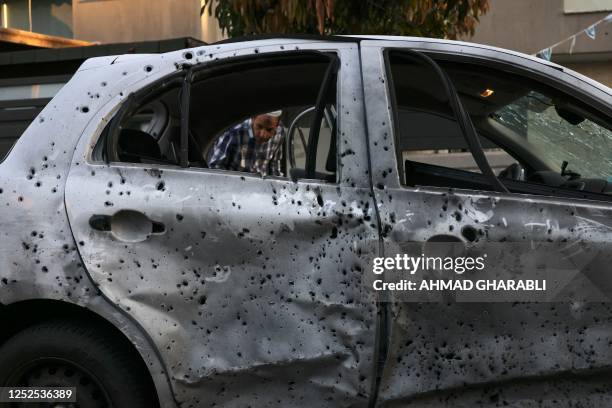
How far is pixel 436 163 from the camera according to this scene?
9.94 ft

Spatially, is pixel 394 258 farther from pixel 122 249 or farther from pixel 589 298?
pixel 122 249

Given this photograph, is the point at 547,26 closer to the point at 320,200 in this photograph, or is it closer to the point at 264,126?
the point at 264,126

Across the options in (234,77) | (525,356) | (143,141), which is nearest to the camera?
(525,356)

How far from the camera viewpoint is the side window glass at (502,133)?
2654 millimetres

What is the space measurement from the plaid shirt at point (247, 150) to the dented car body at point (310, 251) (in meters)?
0.92

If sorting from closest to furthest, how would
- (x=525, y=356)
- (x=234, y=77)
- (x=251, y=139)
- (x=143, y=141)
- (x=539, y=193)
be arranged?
1. (x=525, y=356)
2. (x=539, y=193)
3. (x=143, y=141)
4. (x=234, y=77)
5. (x=251, y=139)

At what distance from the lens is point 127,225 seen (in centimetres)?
247

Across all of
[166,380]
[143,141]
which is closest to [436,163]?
[143,141]

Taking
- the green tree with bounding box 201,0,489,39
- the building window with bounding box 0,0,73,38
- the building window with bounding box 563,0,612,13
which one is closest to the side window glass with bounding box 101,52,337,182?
the green tree with bounding box 201,0,489,39

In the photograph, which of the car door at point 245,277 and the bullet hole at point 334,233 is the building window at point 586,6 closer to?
the car door at point 245,277

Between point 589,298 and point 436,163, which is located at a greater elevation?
point 436,163

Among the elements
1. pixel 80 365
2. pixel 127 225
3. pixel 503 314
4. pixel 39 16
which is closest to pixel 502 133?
pixel 503 314

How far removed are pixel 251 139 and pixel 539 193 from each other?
5.66 ft

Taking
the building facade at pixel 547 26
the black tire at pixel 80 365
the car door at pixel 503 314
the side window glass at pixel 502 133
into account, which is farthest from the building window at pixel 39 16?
the car door at pixel 503 314
